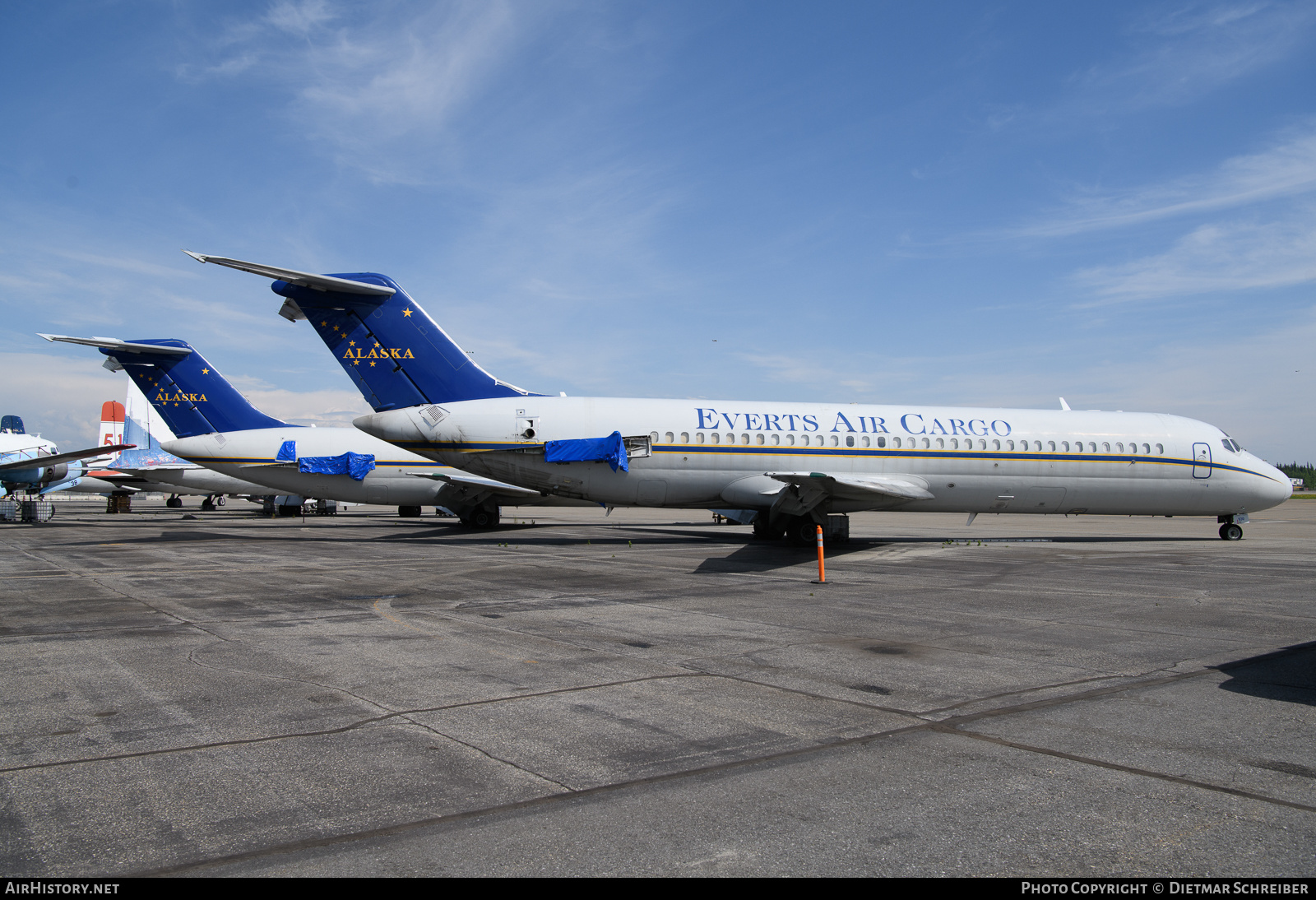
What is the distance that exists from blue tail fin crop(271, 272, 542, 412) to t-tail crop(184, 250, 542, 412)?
22 mm

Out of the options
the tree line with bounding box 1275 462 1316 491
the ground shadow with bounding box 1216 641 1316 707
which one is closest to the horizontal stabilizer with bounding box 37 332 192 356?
the ground shadow with bounding box 1216 641 1316 707

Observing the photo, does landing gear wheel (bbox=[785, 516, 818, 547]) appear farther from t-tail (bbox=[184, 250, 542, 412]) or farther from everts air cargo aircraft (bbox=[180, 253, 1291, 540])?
t-tail (bbox=[184, 250, 542, 412])

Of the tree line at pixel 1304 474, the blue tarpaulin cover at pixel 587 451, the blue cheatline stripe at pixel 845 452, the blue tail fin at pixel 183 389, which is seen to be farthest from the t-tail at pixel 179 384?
the tree line at pixel 1304 474

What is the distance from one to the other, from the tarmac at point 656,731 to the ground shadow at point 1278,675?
1.9 inches

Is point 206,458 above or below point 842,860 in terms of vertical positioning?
above

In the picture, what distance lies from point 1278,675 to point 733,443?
1483 centimetres

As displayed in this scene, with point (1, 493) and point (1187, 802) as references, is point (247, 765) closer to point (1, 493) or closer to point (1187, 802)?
point (1187, 802)

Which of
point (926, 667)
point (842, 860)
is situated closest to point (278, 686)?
point (842, 860)

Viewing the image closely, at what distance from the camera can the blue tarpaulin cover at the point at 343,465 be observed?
29.1 meters

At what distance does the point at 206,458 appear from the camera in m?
28.6

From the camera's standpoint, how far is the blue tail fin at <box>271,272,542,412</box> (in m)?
20.7

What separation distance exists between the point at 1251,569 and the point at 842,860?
56.5 feet
